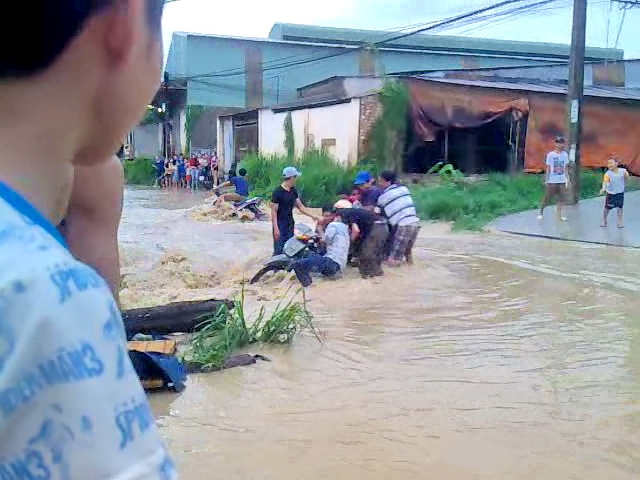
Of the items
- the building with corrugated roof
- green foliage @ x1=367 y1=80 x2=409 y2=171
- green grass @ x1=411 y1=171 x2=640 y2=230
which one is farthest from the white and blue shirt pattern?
the building with corrugated roof

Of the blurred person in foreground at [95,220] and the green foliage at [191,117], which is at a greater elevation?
the green foliage at [191,117]

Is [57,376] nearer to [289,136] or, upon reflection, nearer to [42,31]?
[42,31]

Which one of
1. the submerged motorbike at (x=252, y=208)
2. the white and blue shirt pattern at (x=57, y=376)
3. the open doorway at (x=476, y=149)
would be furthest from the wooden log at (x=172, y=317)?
the open doorway at (x=476, y=149)

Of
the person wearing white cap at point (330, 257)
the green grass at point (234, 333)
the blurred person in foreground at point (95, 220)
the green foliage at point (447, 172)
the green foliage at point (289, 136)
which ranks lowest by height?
the green grass at point (234, 333)

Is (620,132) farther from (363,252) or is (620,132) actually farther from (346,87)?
(363,252)

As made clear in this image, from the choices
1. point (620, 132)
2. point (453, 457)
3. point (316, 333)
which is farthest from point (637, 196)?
point (453, 457)

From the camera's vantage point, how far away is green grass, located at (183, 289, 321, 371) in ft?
20.1

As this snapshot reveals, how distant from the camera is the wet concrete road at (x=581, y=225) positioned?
13311 millimetres

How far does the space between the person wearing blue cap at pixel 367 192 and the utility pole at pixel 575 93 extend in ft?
25.6

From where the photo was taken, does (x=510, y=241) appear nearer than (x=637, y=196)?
Yes

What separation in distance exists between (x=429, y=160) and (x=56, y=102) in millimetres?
20907

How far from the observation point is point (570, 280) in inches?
392

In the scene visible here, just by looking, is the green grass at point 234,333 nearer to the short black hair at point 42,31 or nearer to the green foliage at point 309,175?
the short black hair at point 42,31

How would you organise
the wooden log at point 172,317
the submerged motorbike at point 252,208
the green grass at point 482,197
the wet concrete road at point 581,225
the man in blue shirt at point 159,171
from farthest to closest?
1. the man in blue shirt at point 159,171
2. the submerged motorbike at point 252,208
3. the green grass at point 482,197
4. the wet concrete road at point 581,225
5. the wooden log at point 172,317
